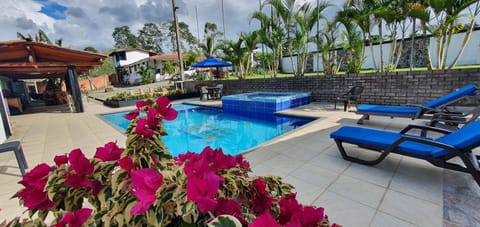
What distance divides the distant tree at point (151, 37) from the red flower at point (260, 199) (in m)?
50.2

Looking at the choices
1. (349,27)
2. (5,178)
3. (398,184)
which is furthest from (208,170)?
(349,27)

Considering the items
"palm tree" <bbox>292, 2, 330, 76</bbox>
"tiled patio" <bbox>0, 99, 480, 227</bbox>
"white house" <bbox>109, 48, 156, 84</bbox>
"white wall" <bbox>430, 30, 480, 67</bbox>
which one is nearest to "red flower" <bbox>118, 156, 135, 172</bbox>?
"tiled patio" <bbox>0, 99, 480, 227</bbox>

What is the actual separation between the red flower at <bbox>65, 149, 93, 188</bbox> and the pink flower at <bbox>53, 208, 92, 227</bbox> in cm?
12

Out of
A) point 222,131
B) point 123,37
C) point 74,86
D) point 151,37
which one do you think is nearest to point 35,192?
point 222,131

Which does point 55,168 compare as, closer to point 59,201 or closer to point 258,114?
point 59,201

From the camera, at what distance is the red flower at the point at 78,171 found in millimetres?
868

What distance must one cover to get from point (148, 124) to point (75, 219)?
44 cm

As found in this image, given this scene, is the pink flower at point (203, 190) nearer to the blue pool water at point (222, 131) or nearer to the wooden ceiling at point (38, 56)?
the blue pool water at point (222, 131)

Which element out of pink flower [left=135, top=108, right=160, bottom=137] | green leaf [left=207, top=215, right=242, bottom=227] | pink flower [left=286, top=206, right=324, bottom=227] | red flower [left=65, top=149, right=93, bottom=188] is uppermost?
pink flower [left=135, top=108, right=160, bottom=137]

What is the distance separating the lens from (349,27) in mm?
7797

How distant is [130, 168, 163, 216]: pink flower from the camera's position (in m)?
0.65

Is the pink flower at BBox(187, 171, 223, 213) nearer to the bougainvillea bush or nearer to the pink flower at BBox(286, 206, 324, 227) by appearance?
the bougainvillea bush

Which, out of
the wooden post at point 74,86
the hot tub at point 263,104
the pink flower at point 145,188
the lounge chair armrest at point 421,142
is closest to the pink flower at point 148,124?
the pink flower at point 145,188

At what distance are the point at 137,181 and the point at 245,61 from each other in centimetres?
1223
